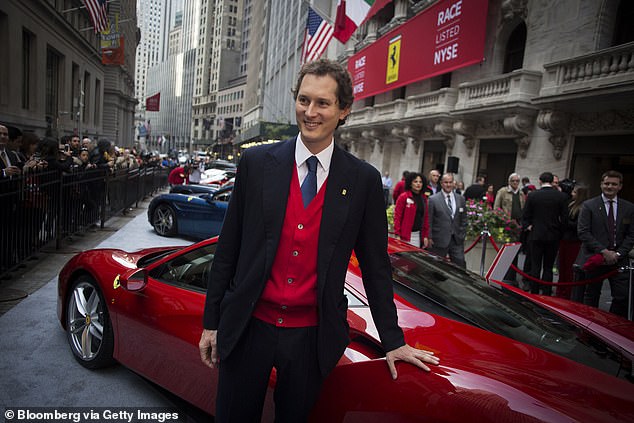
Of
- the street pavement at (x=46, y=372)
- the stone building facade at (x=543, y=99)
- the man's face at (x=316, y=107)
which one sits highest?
the stone building facade at (x=543, y=99)

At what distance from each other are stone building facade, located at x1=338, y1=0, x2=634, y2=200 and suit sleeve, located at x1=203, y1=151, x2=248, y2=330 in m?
11.4

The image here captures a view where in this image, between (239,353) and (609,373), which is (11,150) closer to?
(239,353)

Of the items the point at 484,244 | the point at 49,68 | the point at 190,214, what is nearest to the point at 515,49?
the point at 484,244

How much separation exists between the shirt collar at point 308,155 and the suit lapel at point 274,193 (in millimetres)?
25

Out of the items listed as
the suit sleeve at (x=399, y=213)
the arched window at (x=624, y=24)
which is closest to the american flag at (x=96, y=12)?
the suit sleeve at (x=399, y=213)

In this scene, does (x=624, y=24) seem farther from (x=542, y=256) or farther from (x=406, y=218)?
(x=406, y=218)

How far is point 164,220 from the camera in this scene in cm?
941

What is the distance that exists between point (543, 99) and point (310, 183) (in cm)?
1318

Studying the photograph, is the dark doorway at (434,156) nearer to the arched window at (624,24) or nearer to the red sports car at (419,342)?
the arched window at (624,24)

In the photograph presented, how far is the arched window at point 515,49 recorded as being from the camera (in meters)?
15.8

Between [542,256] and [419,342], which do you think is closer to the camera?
[419,342]

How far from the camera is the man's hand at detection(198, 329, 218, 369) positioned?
1760 mm

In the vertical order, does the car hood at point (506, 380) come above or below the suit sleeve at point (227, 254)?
below

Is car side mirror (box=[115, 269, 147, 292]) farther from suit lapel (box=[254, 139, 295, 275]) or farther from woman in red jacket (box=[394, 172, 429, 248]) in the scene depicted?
woman in red jacket (box=[394, 172, 429, 248])
